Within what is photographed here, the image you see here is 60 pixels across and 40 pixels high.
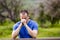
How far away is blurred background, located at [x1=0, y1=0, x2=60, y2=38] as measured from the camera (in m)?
3.79

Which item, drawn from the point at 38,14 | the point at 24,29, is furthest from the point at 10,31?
the point at 24,29

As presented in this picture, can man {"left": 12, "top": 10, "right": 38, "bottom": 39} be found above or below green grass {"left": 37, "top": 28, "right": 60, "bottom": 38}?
above

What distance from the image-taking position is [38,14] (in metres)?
3.93

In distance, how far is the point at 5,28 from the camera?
12.3ft

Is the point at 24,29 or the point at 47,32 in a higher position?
the point at 24,29

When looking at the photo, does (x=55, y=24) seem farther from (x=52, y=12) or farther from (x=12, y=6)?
(x=12, y=6)

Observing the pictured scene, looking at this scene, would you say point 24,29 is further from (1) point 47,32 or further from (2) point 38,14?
(2) point 38,14

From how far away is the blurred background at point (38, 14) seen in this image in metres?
3.79

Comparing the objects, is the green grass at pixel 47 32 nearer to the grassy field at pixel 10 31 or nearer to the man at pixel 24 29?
the grassy field at pixel 10 31

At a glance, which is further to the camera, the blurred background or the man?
the blurred background

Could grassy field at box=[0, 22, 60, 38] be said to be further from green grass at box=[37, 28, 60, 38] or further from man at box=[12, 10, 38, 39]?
man at box=[12, 10, 38, 39]

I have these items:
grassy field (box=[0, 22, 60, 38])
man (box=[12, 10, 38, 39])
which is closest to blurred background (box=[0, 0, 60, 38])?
grassy field (box=[0, 22, 60, 38])

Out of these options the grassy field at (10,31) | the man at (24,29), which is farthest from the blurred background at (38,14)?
the man at (24,29)

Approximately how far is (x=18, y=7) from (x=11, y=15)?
0.24 m
